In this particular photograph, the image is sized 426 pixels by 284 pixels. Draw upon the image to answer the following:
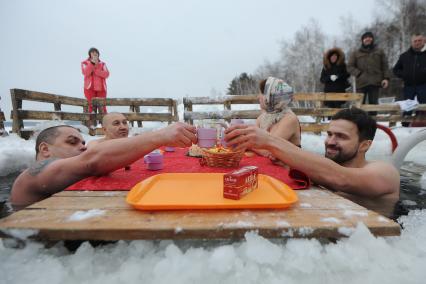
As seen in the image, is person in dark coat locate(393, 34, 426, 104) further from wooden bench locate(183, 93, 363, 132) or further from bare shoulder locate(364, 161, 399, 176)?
bare shoulder locate(364, 161, 399, 176)

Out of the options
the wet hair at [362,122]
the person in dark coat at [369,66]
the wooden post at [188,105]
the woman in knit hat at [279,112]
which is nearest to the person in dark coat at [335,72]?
the person in dark coat at [369,66]

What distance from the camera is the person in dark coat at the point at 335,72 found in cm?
676

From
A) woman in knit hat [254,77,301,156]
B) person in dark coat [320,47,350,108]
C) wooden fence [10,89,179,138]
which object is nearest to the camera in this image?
woman in knit hat [254,77,301,156]

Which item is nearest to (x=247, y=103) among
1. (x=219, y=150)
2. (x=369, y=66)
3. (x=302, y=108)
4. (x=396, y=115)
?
(x=302, y=108)

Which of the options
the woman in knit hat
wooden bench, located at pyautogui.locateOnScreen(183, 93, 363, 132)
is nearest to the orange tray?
the woman in knit hat

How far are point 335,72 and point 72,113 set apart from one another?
24.1 feet

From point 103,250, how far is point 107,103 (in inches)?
301

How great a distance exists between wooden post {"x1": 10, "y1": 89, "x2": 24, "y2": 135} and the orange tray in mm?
5438

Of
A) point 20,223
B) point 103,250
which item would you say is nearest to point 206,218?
point 103,250

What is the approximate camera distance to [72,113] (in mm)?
7172

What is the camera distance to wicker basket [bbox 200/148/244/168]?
2.25 meters

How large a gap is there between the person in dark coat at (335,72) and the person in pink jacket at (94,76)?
21.3ft

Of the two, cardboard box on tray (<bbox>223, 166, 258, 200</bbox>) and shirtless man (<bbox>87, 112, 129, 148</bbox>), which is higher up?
shirtless man (<bbox>87, 112, 129, 148</bbox>)

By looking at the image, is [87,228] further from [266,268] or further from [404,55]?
[404,55]
